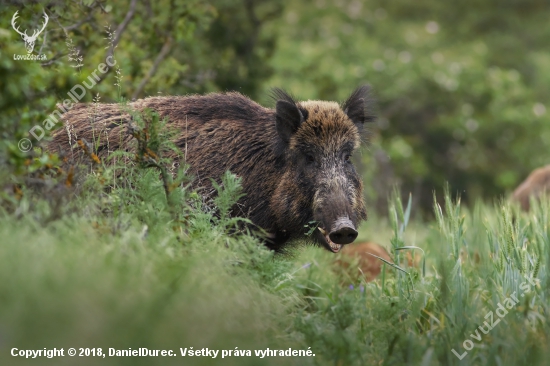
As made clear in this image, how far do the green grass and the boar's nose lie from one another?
14.6 inches

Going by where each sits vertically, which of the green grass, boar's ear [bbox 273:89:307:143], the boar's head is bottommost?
the green grass

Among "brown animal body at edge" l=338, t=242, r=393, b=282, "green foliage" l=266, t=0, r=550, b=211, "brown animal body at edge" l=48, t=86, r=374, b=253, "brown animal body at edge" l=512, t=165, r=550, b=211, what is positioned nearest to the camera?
"brown animal body at edge" l=48, t=86, r=374, b=253

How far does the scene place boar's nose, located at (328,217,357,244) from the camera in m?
5.57

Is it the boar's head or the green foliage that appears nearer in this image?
the boar's head

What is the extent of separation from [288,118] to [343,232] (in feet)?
3.84

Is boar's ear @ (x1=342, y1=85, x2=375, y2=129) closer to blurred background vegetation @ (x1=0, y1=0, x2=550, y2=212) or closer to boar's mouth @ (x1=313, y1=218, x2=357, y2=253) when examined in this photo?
boar's mouth @ (x1=313, y1=218, x2=357, y2=253)

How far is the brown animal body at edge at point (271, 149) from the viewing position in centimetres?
607

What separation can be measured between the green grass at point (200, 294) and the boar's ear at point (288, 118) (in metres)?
0.94

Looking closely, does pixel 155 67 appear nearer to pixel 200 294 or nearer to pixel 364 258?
pixel 364 258

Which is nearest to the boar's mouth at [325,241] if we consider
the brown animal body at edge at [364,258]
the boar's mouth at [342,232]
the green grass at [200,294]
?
the boar's mouth at [342,232]

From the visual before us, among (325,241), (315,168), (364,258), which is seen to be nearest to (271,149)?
(315,168)

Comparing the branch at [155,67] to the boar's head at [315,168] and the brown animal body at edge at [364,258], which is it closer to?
the boar's head at [315,168]

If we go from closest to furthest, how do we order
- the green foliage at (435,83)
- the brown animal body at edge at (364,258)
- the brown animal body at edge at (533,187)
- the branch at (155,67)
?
the brown animal body at edge at (364,258) → the branch at (155,67) → the brown animal body at edge at (533,187) → the green foliage at (435,83)

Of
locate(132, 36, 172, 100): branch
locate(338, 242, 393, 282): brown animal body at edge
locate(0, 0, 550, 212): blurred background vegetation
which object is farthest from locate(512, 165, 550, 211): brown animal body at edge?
locate(132, 36, 172, 100): branch
